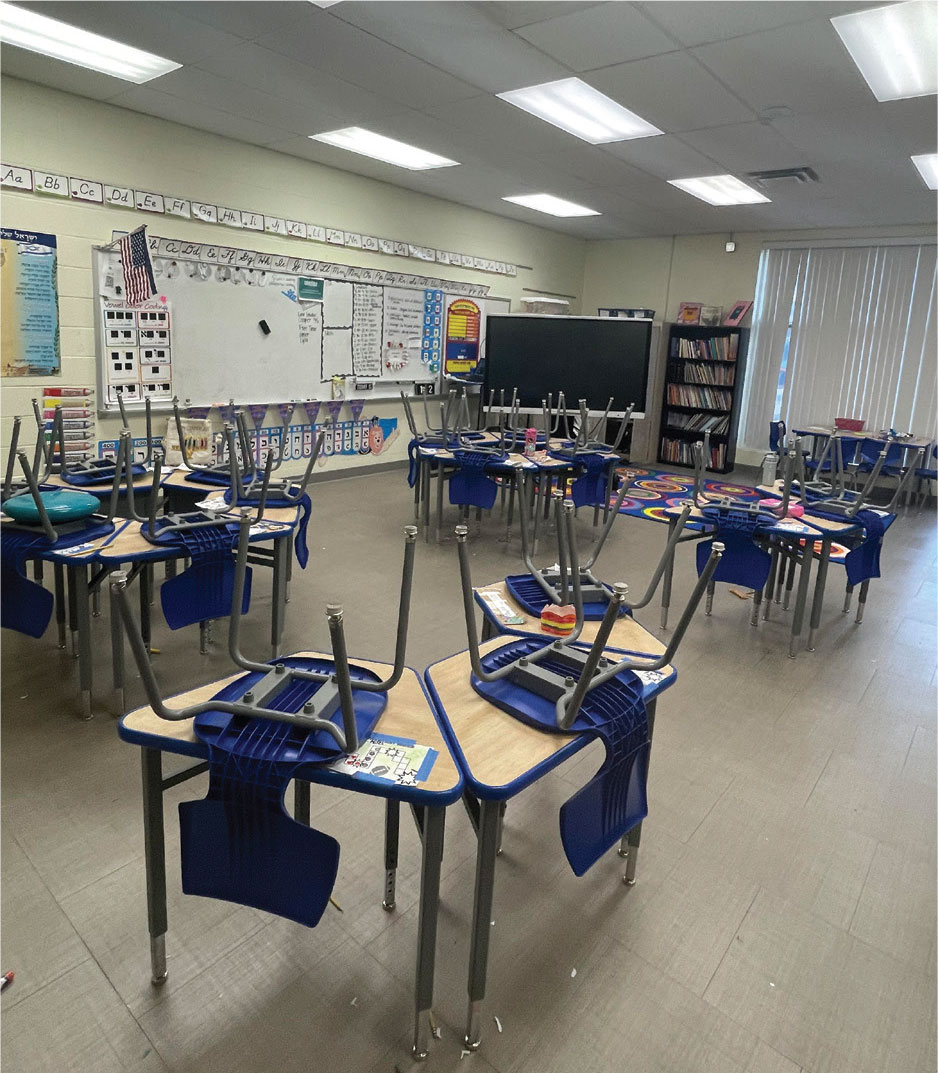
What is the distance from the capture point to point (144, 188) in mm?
4992

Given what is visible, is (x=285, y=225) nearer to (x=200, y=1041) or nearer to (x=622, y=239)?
(x=622, y=239)

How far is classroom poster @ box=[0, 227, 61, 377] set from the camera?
440cm

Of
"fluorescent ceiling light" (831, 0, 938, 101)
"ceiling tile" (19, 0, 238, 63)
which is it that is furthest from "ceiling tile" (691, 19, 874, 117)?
"ceiling tile" (19, 0, 238, 63)

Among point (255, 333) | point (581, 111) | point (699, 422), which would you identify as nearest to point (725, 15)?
point (581, 111)

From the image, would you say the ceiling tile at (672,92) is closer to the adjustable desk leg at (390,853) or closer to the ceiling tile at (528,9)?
the ceiling tile at (528,9)

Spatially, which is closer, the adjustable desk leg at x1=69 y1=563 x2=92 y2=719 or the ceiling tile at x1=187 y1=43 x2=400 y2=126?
the adjustable desk leg at x1=69 y1=563 x2=92 y2=719

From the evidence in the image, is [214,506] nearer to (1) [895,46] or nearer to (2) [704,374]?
(1) [895,46]

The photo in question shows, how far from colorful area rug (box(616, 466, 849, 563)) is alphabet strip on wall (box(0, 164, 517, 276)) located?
3121 mm

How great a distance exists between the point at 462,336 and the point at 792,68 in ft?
15.9

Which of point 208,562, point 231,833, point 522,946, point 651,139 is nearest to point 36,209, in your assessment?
point 208,562

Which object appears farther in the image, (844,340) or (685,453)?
(685,453)

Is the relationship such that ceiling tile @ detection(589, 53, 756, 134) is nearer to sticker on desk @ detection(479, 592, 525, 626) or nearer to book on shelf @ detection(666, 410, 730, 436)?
sticker on desk @ detection(479, 592, 525, 626)

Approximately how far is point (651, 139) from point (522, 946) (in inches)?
197

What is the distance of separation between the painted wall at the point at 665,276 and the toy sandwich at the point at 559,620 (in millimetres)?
7338
